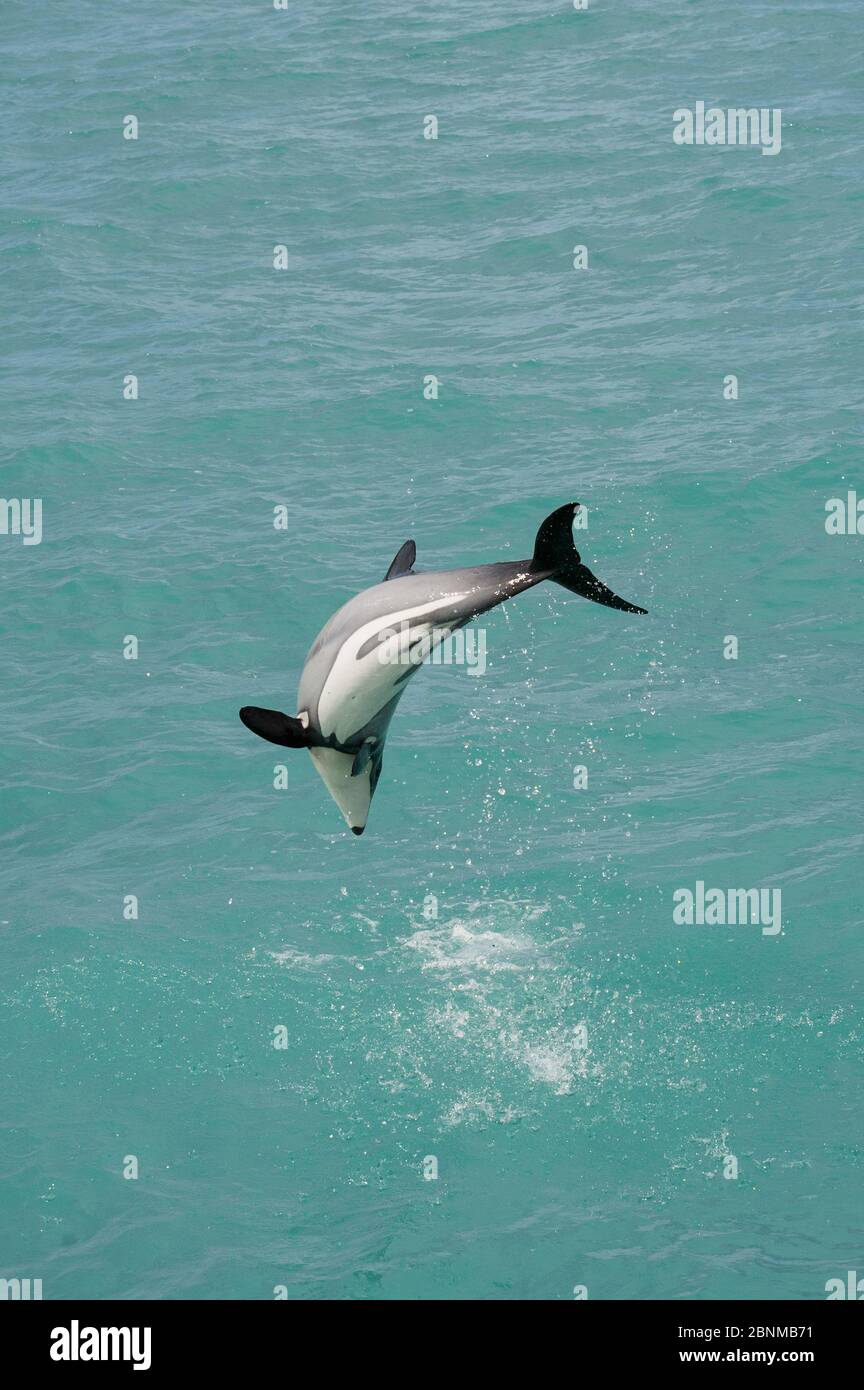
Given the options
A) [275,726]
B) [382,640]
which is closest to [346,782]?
[275,726]

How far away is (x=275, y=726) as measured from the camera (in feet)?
44.1

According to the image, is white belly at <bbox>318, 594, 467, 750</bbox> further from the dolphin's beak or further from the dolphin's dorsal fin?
the dolphin's dorsal fin

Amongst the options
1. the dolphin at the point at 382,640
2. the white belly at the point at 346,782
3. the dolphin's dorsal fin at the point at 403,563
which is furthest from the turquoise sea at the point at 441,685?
the dolphin's dorsal fin at the point at 403,563

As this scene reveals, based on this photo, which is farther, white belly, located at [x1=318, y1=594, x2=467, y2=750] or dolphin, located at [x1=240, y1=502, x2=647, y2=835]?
white belly, located at [x1=318, y1=594, x2=467, y2=750]

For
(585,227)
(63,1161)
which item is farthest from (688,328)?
(63,1161)

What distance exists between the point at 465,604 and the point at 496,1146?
22.8ft

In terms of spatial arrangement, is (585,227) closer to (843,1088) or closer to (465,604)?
(843,1088)

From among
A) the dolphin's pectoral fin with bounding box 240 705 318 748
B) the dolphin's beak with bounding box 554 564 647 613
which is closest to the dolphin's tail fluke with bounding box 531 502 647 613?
the dolphin's beak with bounding box 554 564 647 613

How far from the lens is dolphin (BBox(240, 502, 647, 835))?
515 inches

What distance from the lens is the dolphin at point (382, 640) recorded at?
13.1 metres

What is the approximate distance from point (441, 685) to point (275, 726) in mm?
11476

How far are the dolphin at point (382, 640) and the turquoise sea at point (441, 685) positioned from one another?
5.61 meters

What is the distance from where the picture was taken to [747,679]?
24.2 meters

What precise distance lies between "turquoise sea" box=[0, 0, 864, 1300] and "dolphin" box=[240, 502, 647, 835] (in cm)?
561
